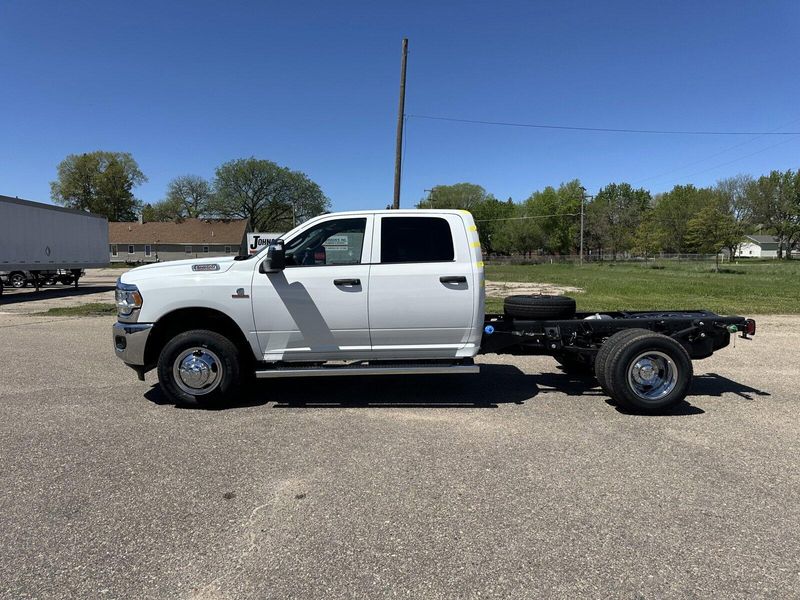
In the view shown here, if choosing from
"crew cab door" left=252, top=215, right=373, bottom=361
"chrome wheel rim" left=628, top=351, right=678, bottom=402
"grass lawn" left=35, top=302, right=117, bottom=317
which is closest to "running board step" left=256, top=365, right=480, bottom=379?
"crew cab door" left=252, top=215, right=373, bottom=361

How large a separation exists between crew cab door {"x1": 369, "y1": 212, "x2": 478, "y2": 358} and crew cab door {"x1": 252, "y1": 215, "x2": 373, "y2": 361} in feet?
0.47

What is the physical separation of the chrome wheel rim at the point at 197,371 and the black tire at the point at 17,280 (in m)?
22.3

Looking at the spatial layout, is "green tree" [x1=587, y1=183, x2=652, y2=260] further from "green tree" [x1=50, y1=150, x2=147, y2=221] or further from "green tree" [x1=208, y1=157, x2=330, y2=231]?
"green tree" [x1=50, y1=150, x2=147, y2=221]

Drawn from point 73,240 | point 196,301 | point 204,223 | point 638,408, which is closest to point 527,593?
point 638,408

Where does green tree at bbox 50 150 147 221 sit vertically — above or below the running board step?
above

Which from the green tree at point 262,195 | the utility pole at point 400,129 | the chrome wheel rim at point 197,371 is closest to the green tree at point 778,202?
the green tree at point 262,195

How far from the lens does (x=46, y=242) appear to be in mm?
22250

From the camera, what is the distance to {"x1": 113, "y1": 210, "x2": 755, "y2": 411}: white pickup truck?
5.21 m

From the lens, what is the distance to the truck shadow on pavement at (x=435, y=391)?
5543 mm

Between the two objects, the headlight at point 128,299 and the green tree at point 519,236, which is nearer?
the headlight at point 128,299

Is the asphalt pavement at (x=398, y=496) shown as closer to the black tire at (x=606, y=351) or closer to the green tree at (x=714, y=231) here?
the black tire at (x=606, y=351)

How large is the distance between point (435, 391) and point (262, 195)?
77.6 meters

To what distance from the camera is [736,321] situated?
5.68 m

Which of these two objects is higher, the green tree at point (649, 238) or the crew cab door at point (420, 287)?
the green tree at point (649, 238)
